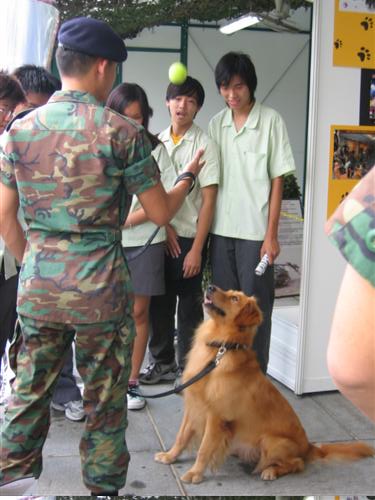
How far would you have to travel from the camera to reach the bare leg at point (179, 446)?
3.01 m

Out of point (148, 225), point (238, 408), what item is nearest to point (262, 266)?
point (148, 225)

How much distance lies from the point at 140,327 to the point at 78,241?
66.9 inches

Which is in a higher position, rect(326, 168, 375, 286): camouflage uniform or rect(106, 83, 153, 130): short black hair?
rect(106, 83, 153, 130): short black hair

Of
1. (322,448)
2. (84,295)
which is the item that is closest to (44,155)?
(84,295)

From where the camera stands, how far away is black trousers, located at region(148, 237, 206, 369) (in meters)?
3.83

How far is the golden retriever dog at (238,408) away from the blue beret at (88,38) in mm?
1325

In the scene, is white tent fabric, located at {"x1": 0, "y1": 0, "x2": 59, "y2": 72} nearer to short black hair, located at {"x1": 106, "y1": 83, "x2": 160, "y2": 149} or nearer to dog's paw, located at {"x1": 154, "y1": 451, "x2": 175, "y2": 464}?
short black hair, located at {"x1": 106, "y1": 83, "x2": 160, "y2": 149}

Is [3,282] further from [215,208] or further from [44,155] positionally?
[215,208]

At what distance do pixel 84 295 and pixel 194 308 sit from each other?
1929 mm

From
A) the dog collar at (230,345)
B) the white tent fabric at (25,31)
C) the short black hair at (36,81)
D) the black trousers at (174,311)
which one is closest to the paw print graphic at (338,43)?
the black trousers at (174,311)

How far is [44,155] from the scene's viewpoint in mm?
1978

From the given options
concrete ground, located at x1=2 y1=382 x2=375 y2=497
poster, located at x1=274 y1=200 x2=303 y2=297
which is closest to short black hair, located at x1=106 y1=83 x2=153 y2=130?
concrete ground, located at x1=2 y1=382 x2=375 y2=497

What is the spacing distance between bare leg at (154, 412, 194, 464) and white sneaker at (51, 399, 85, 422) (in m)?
0.61

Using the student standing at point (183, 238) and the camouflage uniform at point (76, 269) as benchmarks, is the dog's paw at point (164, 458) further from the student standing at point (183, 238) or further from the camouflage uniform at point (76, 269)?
the student standing at point (183, 238)
